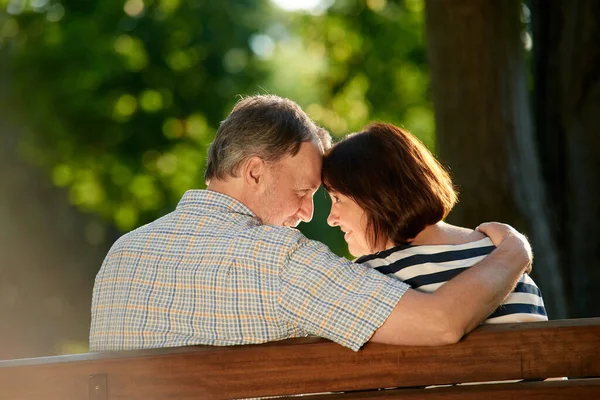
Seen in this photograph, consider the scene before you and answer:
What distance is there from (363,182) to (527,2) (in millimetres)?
4223

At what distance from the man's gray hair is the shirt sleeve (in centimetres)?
77

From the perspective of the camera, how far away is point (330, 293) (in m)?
2.47

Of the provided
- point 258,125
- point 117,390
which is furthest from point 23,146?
point 117,390

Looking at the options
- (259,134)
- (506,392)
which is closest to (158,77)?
(259,134)

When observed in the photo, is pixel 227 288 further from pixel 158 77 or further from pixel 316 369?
pixel 158 77

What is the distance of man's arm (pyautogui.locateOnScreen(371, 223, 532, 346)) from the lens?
2326mm

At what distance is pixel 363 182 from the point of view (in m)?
2.92

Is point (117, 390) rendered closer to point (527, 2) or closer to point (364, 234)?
point (364, 234)

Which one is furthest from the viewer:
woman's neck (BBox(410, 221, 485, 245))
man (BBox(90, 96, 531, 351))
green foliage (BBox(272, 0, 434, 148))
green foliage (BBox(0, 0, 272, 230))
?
green foliage (BBox(272, 0, 434, 148))

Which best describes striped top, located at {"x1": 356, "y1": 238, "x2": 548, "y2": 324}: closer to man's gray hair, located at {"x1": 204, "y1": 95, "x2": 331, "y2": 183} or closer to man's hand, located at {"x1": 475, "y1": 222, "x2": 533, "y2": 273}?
man's hand, located at {"x1": 475, "y1": 222, "x2": 533, "y2": 273}

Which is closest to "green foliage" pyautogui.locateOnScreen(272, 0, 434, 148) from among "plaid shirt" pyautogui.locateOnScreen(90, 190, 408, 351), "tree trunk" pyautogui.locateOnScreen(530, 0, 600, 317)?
"tree trunk" pyautogui.locateOnScreen(530, 0, 600, 317)

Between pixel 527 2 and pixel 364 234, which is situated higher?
pixel 527 2

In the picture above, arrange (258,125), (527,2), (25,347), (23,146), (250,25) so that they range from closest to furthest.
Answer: (258,125), (527,2), (23,146), (250,25), (25,347)

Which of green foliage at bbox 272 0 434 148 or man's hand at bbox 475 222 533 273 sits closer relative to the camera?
man's hand at bbox 475 222 533 273
